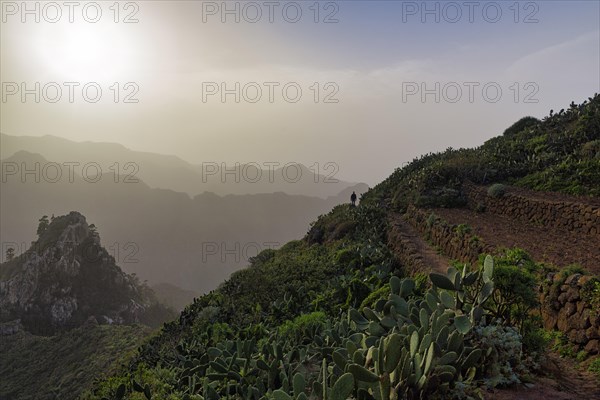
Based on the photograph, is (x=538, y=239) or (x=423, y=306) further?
(x=538, y=239)

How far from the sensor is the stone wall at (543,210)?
12.6 m

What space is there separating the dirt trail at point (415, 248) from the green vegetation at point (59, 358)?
32009mm

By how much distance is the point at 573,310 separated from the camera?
6.48 m

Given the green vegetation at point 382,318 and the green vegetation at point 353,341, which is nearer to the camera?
the green vegetation at point 353,341

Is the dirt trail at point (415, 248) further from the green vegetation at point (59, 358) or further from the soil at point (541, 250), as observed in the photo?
the green vegetation at point (59, 358)

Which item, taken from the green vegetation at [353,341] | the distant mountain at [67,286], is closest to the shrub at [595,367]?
the green vegetation at [353,341]

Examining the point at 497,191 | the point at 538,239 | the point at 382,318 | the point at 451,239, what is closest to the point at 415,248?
the point at 451,239

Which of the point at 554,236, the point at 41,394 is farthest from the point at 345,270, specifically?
the point at 41,394

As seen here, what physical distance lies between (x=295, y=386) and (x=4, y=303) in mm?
92910

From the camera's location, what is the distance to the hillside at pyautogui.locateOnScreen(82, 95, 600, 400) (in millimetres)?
4699

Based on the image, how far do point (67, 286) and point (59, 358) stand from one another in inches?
1307

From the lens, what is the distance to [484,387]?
4602 millimetres

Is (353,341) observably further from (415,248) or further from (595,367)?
(415,248)

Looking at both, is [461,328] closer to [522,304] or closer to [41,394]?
[522,304]
